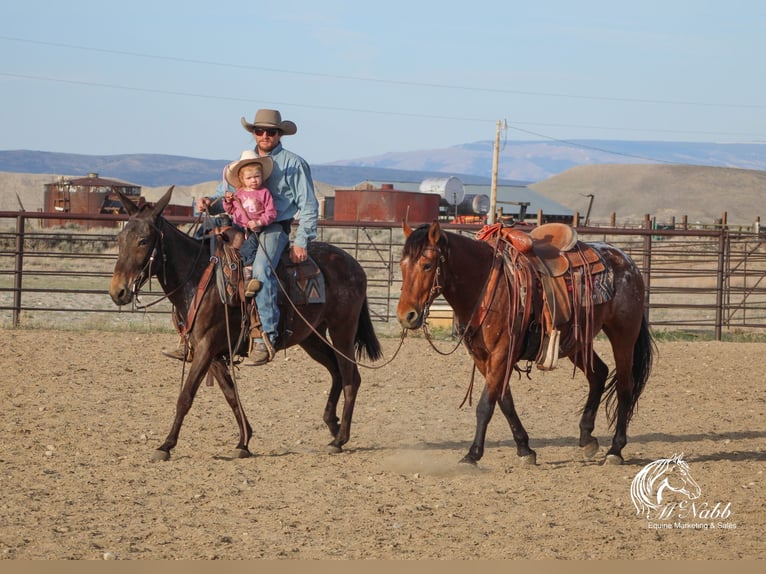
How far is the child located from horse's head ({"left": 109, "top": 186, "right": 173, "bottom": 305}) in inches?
22.4

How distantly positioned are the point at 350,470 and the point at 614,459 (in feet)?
5.63

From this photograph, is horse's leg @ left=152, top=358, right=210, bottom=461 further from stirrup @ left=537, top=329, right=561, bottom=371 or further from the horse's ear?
stirrup @ left=537, top=329, right=561, bottom=371

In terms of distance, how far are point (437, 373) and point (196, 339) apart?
418 centimetres

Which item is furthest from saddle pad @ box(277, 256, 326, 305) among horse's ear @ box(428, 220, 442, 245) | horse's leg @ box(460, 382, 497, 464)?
horse's leg @ box(460, 382, 497, 464)

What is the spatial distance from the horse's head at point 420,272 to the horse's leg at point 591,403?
1.51m

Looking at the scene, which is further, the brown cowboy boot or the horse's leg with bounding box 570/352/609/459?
the horse's leg with bounding box 570/352/609/459

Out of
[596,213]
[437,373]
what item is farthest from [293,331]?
[596,213]

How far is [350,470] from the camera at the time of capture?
603cm

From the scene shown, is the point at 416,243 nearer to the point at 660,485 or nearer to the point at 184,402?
the point at 184,402

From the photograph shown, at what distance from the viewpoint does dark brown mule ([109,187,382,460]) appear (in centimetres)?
596

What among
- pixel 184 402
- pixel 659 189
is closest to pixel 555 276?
pixel 184 402

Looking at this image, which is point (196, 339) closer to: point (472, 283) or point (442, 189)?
point (472, 283)

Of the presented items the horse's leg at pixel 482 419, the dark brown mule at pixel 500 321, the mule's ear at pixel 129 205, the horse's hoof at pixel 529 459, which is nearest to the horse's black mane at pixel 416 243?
the dark brown mule at pixel 500 321

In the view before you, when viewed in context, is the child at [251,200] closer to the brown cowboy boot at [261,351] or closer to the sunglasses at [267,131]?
the sunglasses at [267,131]
